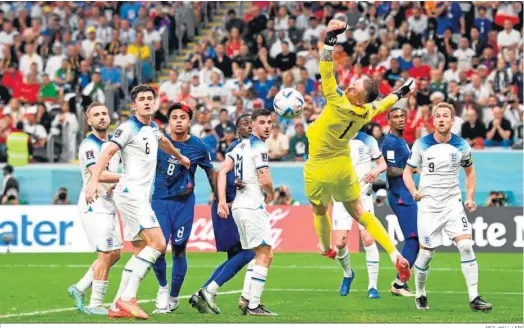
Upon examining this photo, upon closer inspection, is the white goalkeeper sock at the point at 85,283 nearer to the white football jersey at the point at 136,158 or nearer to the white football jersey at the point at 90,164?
the white football jersey at the point at 90,164

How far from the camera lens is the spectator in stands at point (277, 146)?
25.8 meters

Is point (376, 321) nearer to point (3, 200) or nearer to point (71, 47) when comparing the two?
point (3, 200)

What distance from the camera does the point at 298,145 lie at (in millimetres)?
25797

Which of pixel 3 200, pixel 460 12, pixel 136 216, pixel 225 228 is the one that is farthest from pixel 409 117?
pixel 136 216

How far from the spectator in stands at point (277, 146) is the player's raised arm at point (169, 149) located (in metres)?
12.5

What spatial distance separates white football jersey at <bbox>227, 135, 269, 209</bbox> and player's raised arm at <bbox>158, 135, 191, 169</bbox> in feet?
2.10

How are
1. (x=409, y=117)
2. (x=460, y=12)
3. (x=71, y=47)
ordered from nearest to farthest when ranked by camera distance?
(x=409, y=117), (x=460, y=12), (x=71, y=47)

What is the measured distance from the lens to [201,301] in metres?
13.2

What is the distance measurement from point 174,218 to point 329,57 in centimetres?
288

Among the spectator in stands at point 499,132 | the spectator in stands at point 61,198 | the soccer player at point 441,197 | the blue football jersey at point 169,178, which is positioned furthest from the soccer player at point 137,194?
the spectator in stands at point 499,132

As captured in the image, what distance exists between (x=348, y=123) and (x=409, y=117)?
12.6m

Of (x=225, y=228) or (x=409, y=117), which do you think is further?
(x=409, y=117)

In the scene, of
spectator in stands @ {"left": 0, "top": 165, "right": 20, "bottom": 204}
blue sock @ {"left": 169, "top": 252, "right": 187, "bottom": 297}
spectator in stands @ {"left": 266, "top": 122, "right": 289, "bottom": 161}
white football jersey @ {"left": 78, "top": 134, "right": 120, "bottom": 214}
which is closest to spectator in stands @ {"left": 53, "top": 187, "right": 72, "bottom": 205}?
spectator in stands @ {"left": 0, "top": 165, "right": 20, "bottom": 204}

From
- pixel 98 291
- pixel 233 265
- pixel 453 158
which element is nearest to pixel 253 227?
pixel 233 265
